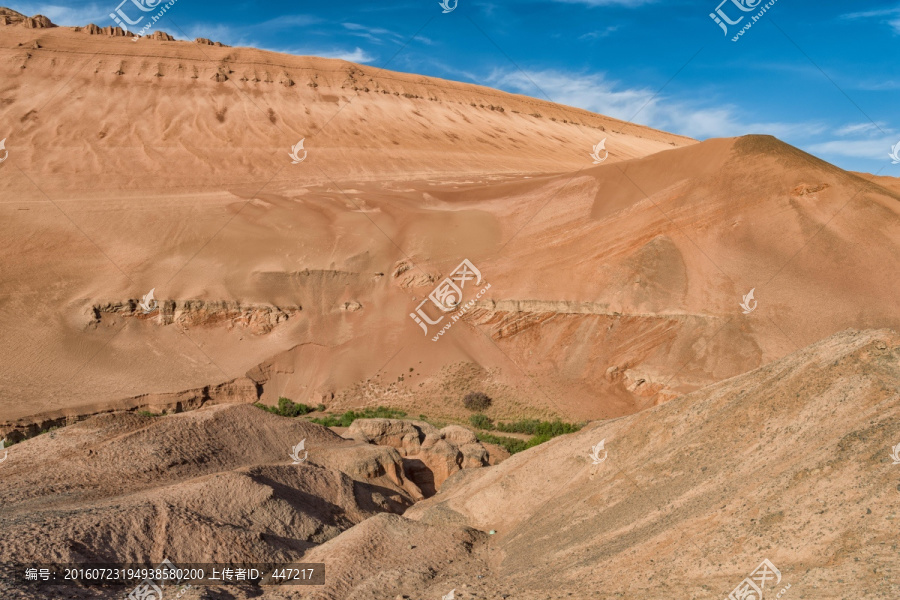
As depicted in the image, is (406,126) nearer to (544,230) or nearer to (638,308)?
(544,230)

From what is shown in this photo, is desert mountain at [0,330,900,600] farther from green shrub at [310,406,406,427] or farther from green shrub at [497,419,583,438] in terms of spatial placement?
green shrub at [310,406,406,427]

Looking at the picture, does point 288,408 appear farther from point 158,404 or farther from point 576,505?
point 576,505

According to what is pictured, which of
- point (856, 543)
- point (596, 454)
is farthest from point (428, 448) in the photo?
point (856, 543)

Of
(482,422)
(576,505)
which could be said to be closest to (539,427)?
(482,422)

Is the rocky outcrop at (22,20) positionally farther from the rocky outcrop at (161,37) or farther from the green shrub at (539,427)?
the green shrub at (539,427)

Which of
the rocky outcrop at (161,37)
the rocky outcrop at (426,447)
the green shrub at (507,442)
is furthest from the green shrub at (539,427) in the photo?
the rocky outcrop at (161,37)

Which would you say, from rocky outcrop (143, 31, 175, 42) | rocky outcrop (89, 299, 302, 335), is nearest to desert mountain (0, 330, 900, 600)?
rocky outcrop (89, 299, 302, 335)
